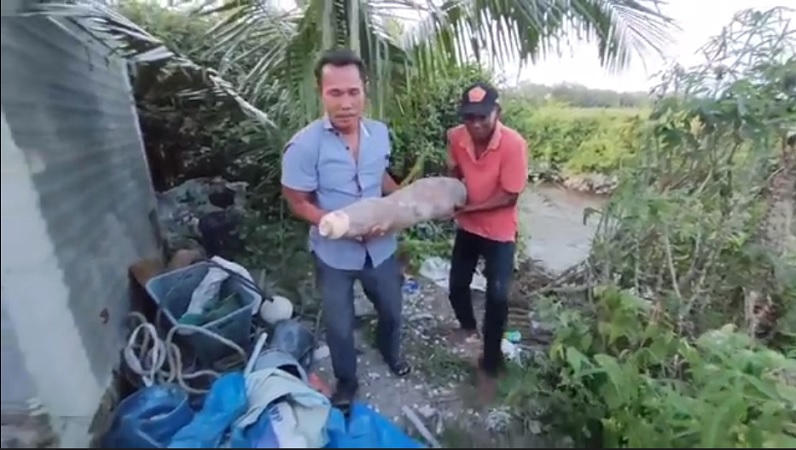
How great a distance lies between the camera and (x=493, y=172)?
10.5 ft

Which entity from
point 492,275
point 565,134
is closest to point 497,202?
point 492,275

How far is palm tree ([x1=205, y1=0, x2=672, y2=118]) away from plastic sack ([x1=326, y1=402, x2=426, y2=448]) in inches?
80.1

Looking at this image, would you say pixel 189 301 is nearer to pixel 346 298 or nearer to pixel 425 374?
pixel 346 298

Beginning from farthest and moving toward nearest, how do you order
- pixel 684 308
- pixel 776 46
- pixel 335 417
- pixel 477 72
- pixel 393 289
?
pixel 477 72
pixel 684 308
pixel 776 46
pixel 393 289
pixel 335 417

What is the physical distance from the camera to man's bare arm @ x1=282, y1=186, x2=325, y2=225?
273cm

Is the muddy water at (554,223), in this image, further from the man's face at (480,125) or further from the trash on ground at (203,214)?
the man's face at (480,125)

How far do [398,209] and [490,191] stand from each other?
595mm

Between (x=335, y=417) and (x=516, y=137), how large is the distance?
4.99ft

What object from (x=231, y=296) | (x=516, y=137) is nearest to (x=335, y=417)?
(x=231, y=296)

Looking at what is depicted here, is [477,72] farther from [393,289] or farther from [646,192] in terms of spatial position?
[393,289]

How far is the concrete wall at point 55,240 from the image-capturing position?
206 cm

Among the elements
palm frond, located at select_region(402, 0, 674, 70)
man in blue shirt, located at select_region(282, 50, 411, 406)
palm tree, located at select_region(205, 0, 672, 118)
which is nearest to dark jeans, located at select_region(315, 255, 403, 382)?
man in blue shirt, located at select_region(282, 50, 411, 406)

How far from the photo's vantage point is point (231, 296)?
3264 millimetres

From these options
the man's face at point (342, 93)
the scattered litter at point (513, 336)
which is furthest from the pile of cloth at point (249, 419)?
the scattered litter at point (513, 336)
